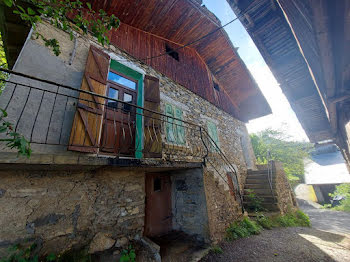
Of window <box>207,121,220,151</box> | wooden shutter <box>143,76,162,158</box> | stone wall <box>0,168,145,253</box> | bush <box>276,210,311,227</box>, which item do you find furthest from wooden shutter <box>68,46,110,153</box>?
bush <box>276,210,311,227</box>

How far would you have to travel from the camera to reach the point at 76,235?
2.40 metres

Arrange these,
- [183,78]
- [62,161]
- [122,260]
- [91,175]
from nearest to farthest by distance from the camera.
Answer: [62,161], [122,260], [91,175], [183,78]

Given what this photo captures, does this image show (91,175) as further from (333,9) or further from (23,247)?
(333,9)

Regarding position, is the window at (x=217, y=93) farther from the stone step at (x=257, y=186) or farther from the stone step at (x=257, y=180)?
the stone step at (x=257, y=186)

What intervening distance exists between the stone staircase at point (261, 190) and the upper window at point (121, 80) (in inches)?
261

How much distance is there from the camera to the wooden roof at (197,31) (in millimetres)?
4836

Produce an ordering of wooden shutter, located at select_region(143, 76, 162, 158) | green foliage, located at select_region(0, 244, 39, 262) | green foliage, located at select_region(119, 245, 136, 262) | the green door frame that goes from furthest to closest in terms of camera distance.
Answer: the green door frame < wooden shutter, located at select_region(143, 76, 162, 158) < green foliage, located at select_region(119, 245, 136, 262) < green foliage, located at select_region(0, 244, 39, 262)

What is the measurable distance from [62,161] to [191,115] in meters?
4.57

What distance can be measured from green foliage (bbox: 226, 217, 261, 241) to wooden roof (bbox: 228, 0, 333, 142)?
4.02 m

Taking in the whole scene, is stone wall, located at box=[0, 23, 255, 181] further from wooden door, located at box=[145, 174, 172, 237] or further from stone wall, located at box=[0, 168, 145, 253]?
wooden door, located at box=[145, 174, 172, 237]

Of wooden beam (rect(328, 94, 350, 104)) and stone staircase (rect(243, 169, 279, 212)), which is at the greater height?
wooden beam (rect(328, 94, 350, 104))

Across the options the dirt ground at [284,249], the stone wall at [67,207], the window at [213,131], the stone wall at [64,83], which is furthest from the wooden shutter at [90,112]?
the window at [213,131]

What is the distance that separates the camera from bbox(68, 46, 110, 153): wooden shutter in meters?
2.52

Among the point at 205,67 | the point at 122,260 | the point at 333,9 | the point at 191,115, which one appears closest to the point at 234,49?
the point at 205,67
